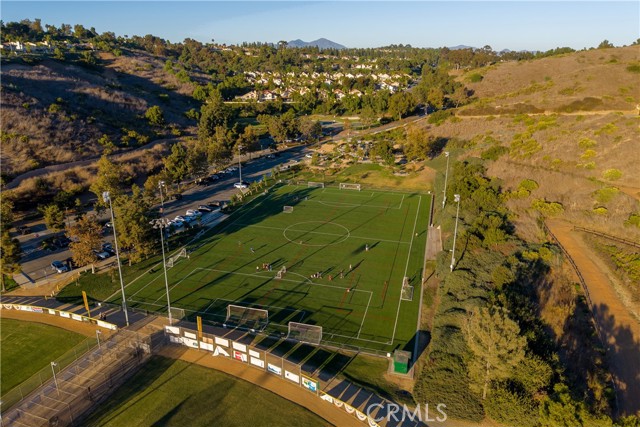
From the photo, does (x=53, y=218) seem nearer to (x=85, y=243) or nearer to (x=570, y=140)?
(x=85, y=243)

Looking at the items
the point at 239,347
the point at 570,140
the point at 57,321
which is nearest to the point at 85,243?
the point at 57,321

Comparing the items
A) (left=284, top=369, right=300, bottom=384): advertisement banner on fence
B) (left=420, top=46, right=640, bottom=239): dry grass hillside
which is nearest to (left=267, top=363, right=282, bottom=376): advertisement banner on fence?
(left=284, top=369, right=300, bottom=384): advertisement banner on fence

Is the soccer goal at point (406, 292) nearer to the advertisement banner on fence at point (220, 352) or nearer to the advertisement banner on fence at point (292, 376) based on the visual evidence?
the advertisement banner on fence at point (292, 376)

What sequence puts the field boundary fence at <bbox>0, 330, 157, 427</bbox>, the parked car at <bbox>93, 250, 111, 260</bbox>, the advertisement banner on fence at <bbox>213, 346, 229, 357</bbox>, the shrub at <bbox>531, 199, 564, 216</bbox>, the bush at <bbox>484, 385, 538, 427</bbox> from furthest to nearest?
1. the shrub at <bbox>531, 199, 564, 216</bbox>
2. the parked car at <bbox>93, 250, 111, 260</bbox>
3. the advertisement banner on fence at <bbox>213, 346, 229, 357</bbox>
4. the field boundary fence at <bbox>0, 330, 157, 427</bbox>
5. the bush at <bbox>484, 385, 538, 427</bbox>

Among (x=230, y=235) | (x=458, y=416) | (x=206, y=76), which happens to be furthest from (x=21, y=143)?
(x=206, y=76)

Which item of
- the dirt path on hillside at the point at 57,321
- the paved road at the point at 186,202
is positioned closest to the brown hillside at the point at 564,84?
the paved road at the point at 186,202

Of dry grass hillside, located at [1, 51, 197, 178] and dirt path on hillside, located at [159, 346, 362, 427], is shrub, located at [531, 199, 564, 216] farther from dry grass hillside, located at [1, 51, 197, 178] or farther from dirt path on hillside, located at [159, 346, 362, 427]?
dry grass hillside, located at [1, 51, 197, 178]

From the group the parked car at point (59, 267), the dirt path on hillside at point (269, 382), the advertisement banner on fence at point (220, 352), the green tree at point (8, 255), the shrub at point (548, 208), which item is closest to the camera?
the dirt path on hillside at point (269, 382)
